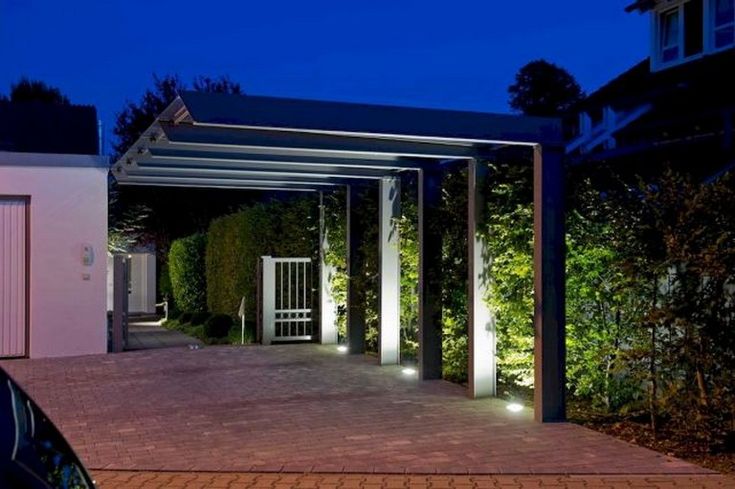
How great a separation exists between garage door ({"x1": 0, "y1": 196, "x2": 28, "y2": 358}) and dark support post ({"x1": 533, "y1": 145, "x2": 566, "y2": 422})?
8.17m

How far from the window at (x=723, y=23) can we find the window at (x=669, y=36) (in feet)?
4.92

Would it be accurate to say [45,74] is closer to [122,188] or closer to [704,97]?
[122,188]

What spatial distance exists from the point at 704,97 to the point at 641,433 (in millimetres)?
15794

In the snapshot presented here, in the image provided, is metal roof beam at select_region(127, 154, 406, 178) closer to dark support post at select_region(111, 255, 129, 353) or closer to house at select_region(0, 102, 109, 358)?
house at select_region(0, 102, 109, 358)

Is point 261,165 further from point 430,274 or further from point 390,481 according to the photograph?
point 390,481

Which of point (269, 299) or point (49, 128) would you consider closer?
point (269, 299)

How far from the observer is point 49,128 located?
15547 mm

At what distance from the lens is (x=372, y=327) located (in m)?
13.1

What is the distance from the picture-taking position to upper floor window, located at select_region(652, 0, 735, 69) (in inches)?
827

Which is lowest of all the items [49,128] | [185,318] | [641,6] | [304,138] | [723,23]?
[185,318]

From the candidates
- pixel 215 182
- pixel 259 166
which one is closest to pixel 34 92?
Result: pixel 215 182

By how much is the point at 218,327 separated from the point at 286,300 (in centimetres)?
178

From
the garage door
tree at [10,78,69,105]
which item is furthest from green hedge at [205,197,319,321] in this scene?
tree at [10,78,69,105]

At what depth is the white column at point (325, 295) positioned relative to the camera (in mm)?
14406
